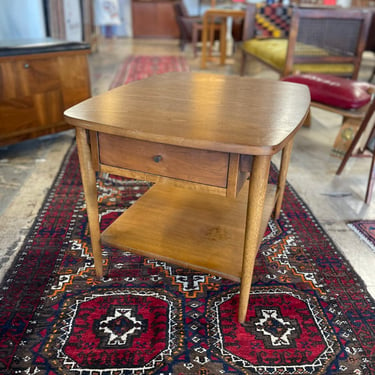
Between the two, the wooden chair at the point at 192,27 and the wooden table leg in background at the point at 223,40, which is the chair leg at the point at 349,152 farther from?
the wooden chair at the point at 192,27

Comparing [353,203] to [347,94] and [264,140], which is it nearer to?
[347,94]

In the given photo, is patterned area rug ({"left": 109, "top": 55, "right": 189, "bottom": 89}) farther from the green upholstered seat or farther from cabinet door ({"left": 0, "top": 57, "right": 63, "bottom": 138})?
cabinet door ({"left": 0, "top": 57, "right": 63, "bottom": 138})

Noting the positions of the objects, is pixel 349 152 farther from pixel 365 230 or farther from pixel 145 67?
pixel 145 67

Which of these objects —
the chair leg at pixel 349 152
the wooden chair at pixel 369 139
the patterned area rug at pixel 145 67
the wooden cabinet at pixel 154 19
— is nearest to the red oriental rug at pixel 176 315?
the wooden chair at pixel 369 139

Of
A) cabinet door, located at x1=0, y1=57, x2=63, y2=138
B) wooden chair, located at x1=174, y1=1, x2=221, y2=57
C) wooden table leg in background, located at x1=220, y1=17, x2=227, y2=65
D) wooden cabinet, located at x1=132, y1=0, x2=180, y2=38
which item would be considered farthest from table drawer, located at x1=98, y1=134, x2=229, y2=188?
wooden cabinet, located at x1=132, y1=0, x2=180, y2=38

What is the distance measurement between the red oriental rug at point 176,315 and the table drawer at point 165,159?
20.1 inches

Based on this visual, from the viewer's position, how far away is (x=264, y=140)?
39.4 inches

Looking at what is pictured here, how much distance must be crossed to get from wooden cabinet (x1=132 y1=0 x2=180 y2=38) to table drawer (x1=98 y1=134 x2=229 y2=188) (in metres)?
8.85

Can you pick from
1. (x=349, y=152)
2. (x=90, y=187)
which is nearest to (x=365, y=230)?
(x=349, y=152)

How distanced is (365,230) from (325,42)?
2134 millimetres

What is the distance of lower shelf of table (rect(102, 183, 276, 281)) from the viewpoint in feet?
4.35

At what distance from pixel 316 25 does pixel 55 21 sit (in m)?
2.78

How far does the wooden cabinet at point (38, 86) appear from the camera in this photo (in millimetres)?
2266

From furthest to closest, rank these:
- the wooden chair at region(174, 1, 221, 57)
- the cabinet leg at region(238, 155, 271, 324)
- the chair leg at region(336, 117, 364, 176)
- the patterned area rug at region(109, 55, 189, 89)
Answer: the wooden chair at region(174, 1, 221, 57), the patterned area rug at region(109, 55, 189, 89), the chair leg at region(336, 117, 364, 176), the cabinet leg at region(238, 155, 271, 324)
